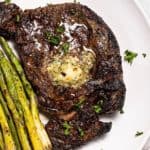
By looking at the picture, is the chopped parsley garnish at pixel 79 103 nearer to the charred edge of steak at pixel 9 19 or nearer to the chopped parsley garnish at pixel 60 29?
the chopped parsley garnish at pixel 60 29

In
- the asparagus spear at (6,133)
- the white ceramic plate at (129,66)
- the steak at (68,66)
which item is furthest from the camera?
the white ceramic plate at (129,66)

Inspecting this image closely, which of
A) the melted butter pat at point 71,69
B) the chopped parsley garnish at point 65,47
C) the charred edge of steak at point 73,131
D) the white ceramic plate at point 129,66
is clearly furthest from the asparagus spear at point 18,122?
the white ceramic plate at point 129,66

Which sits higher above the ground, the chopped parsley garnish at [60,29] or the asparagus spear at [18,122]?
the chopped parsley garnish at [60,29]

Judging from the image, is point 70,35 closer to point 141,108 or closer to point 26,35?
point 26,35

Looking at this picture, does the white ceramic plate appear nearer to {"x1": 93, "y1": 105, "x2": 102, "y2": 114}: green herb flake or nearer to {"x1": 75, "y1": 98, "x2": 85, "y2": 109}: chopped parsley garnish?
{"x1": 93, "y1": 105, "x2": 102, "y2": 114}: green herb flake

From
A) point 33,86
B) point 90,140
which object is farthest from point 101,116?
point 33,86

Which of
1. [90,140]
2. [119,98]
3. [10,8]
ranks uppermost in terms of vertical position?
[10,8]

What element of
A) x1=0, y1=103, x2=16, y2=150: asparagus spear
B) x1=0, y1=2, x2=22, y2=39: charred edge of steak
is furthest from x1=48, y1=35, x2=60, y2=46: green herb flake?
x1=0, y1=103, x2=16, y2=150: asparagus spear
